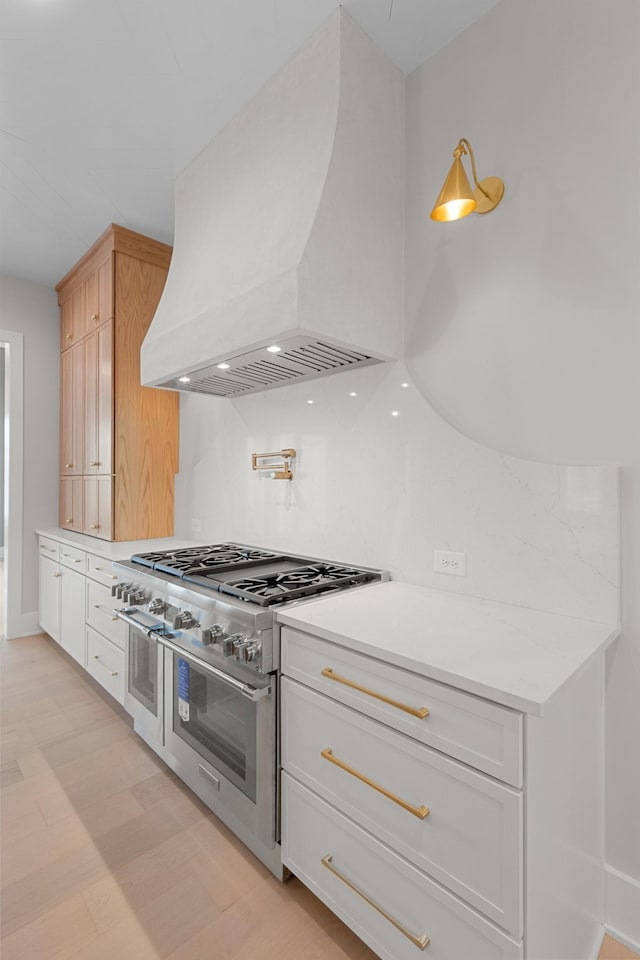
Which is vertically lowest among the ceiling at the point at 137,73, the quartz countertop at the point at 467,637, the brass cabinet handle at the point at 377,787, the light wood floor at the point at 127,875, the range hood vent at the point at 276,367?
the light wood floor at the point at 127,875

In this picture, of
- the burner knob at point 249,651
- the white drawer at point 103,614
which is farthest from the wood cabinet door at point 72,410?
the burner knob at point 249,651

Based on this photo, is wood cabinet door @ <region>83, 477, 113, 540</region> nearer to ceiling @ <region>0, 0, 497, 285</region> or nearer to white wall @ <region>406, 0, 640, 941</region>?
ceiling @ <region>0, 0, 497, 285</region>

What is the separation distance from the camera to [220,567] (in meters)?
2.03

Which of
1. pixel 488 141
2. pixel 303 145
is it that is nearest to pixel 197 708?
pixel 303 145

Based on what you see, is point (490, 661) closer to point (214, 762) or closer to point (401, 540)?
point (401, 540)

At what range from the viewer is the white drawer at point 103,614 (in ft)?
8.03

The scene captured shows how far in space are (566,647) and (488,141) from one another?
167cm

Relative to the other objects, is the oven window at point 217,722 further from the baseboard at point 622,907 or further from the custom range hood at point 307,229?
the custom range hood at point 307,229

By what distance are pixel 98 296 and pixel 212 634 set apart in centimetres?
260

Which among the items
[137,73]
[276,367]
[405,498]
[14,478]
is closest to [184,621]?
[405,498]

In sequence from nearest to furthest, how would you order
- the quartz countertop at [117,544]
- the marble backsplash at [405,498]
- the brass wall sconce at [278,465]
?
the marble backsplash at [405,498], the brass wall sconce at [278,465], the quartz countertop at [117,544]

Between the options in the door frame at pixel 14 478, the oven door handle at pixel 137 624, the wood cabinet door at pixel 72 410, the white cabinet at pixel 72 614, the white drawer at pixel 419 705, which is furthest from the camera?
the door frame at pixel 14 478

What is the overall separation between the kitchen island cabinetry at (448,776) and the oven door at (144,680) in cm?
81

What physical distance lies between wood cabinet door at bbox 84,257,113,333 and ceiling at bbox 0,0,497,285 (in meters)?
0.43
